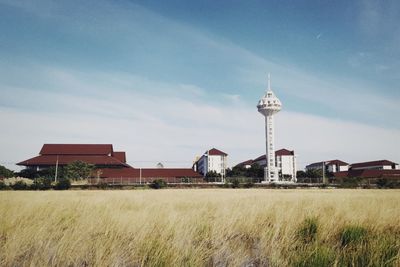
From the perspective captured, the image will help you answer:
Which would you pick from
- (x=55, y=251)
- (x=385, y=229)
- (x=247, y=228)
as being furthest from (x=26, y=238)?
(x=385, y=229)

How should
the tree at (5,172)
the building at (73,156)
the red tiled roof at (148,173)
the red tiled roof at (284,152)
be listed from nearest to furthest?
the tree at (5,172), the red tiled roof at (148,173), the building at (73,156), the red tiled roof at (284,152)

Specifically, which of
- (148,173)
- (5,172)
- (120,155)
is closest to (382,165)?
(148,173)

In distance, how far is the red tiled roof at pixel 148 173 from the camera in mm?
75312

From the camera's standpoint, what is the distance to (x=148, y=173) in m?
77.5

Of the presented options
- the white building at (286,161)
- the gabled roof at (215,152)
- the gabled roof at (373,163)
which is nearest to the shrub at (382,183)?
the gabled roof at (215,152)

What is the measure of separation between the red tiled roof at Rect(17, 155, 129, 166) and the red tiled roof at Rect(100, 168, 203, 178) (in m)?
3.95

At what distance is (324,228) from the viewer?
7.09 metres

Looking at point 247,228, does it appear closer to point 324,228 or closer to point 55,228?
point 324,228

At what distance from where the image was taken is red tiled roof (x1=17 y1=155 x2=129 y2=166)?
7962cm

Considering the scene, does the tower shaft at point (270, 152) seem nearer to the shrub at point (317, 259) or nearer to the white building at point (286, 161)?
the white building at point (286, 161)

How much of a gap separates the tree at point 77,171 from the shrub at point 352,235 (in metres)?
61.4

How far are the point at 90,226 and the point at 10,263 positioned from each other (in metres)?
2.37

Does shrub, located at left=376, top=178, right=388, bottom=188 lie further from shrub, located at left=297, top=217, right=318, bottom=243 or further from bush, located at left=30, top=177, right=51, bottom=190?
shrub, located at left=297, top=217, right=318, bottom=243

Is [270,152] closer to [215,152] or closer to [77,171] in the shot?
[215,152]
